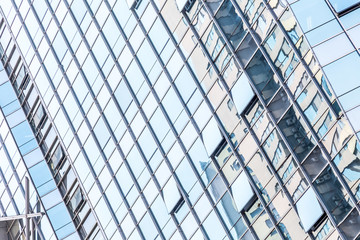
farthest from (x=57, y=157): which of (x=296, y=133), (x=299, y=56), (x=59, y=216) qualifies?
(x=299, y=56)

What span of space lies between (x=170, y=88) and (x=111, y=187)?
789cm

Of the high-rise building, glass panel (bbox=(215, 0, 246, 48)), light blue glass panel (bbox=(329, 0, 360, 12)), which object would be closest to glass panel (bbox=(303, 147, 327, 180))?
the high-rise building

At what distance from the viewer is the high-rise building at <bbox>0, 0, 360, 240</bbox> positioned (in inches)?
1687

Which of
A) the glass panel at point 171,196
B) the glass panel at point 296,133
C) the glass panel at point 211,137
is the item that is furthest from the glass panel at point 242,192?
the glass panel at point 171,196

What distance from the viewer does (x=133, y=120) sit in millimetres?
55969

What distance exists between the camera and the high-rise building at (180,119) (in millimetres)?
42844

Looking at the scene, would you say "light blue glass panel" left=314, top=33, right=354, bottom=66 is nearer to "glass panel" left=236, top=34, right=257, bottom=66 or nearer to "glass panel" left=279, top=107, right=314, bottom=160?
"glass panel" left=279, top=107, right=314, bottom=160

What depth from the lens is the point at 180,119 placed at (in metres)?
52.6

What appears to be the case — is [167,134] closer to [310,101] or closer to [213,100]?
[213,100]

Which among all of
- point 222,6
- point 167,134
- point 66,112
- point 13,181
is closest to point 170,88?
point 167,134

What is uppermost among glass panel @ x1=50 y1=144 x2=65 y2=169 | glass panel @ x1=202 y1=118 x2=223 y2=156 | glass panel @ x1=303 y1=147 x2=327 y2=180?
glass panel @ x1=50 y1=144 x2=65 y2=169

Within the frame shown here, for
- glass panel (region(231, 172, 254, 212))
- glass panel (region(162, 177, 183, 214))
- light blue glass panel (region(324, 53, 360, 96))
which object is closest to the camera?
light blue glass panel (region(324, 53, 360, 96))

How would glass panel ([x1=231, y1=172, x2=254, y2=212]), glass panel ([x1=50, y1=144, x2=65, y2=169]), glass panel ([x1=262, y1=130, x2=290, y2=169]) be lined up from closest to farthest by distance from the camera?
glass panel ([x1=262, y1=130, x2=290, y2=169]) → glass panel ([x1=231, y1=172, x2=254, y2=212]) → glass panel ([x1=50, y1=144, x2=65, y2=169])

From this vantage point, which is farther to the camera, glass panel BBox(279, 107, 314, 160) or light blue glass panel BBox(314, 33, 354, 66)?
glass panel BBox(279, 107, 314, 160)
